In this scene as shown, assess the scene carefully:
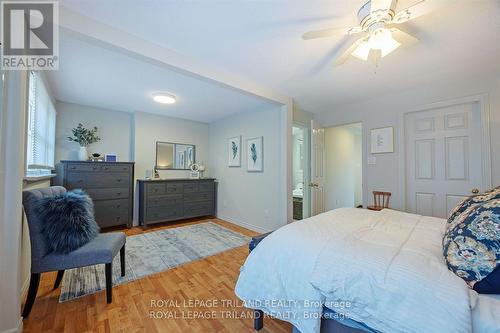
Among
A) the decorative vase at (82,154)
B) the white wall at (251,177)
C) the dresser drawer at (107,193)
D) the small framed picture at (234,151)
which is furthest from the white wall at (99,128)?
the small framed picture at (234,151)

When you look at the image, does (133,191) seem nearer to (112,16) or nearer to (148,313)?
(148,313)

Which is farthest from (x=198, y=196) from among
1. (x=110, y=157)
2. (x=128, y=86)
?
(x=128, y=86)

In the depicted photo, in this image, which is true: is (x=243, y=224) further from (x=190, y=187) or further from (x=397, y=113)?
(x=397, y=113)

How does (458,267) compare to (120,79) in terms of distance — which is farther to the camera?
(120,79)

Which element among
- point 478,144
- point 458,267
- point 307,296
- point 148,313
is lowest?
point 148,313

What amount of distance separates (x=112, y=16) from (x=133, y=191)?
3.02 m

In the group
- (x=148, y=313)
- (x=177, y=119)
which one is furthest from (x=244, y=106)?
(x=148, y=313)

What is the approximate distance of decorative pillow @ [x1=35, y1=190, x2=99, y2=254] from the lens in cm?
153

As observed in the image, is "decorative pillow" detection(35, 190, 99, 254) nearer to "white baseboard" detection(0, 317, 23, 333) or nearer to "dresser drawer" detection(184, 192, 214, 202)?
"white baseboard" detection(0, 317, 23, 333)

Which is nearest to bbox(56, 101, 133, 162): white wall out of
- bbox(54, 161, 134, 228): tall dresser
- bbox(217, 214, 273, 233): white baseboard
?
bbox(54, 161, 134, 228): tall dresser

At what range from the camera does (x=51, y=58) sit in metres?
2.02

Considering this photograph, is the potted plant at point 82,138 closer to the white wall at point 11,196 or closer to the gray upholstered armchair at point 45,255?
the gray upholstered armchair at point 45,255

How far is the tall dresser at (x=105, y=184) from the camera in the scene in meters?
3.18

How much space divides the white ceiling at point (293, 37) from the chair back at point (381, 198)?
61.9 inches
